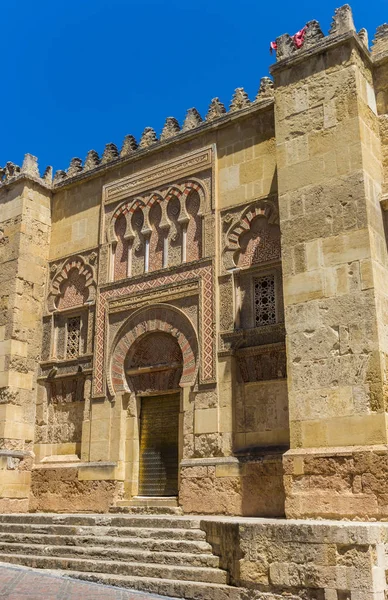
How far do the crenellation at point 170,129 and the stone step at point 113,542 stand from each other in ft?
19.3

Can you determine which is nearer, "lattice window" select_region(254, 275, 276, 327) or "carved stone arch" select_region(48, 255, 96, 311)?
"lattice window" select_region(254, 275, 276, 327)

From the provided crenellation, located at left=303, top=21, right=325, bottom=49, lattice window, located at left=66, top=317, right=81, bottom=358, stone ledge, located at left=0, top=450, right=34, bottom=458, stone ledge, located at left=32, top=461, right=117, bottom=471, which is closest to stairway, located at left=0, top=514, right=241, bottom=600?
stone ledge, located at left=32, top=461, right=117, bottom=471

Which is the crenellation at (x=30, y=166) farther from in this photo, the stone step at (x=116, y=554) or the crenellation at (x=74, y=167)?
the stone step at (x=116, y=554)

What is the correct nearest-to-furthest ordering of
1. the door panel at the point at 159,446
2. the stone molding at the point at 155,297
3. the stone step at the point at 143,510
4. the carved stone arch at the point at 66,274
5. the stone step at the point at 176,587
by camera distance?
the stone step at the point at 176,587
the stone step at the point at 143,510
the door panel at the point at 159,446
the stone molding at the point at 155,297
the carved stone arch at the point at 66,274

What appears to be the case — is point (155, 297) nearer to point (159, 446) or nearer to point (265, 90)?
point (159, 446)

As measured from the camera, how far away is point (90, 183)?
437 inches

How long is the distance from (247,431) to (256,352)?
0.99m

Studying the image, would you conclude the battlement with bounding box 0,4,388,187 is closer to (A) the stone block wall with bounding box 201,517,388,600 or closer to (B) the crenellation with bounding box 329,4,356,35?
(B) the crenellation with bounding box 329,4,356,35

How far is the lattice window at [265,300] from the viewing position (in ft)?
27.8

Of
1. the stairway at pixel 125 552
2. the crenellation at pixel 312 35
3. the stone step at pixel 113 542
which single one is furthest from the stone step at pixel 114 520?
the crenellation at pixel 312 35

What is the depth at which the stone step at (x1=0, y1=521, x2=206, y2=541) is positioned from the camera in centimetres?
686

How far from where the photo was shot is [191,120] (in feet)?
32.8

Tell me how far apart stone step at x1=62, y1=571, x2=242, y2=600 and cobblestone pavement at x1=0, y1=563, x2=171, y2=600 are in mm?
137

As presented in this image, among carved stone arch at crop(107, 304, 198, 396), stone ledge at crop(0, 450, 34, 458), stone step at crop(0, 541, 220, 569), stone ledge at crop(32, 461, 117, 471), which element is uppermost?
carved stone arch at crop(107, 304, 198, 396)
